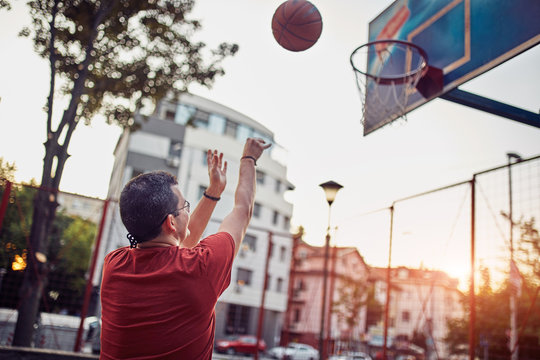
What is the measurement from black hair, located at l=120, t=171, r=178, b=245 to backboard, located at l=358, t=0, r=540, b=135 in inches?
163

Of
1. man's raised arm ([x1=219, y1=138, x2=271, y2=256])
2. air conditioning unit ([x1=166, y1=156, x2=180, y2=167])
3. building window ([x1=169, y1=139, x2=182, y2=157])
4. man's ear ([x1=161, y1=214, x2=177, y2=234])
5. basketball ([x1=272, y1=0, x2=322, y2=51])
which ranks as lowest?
man's ear ([x1=161, y1=214, x2=177, y2=234])

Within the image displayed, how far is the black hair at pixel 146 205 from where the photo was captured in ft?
5.94

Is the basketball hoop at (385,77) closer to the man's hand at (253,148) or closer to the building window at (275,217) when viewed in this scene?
the man's hand at (253,148)

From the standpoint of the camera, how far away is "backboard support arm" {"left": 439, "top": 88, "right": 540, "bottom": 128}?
17.8 ft

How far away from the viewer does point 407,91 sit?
20.9 feet

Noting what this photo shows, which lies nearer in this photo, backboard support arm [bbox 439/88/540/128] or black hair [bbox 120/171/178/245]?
black hair [bbox 120/171/178/245]

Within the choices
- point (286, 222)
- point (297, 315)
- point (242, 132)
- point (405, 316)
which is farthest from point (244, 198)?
point (297, 315)

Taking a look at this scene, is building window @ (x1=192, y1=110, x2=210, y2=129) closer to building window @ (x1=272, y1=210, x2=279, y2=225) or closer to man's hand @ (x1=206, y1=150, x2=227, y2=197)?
building window @ (x1=272, y1=210, x2=279, y2=225)

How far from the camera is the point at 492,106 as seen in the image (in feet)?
18.0

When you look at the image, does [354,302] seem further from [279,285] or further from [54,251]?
[54,251]

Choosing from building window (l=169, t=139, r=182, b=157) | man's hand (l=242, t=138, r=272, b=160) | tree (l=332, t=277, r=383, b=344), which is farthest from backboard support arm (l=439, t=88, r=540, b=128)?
tree (l=332, t=277, r=383, b=344)

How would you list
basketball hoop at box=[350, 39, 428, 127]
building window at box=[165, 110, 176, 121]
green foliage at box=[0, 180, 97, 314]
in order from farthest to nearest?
1. building window at box=[165, 110, 176, 121]
2. green foliage at box=[0, 180, 97, 314]
3. basketball hoop at box=[350, 39, 428, 127]

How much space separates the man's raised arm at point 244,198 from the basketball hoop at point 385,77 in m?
4.50

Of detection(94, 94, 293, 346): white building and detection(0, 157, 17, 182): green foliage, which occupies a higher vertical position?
detection(94, 94, 293, 346): white building
